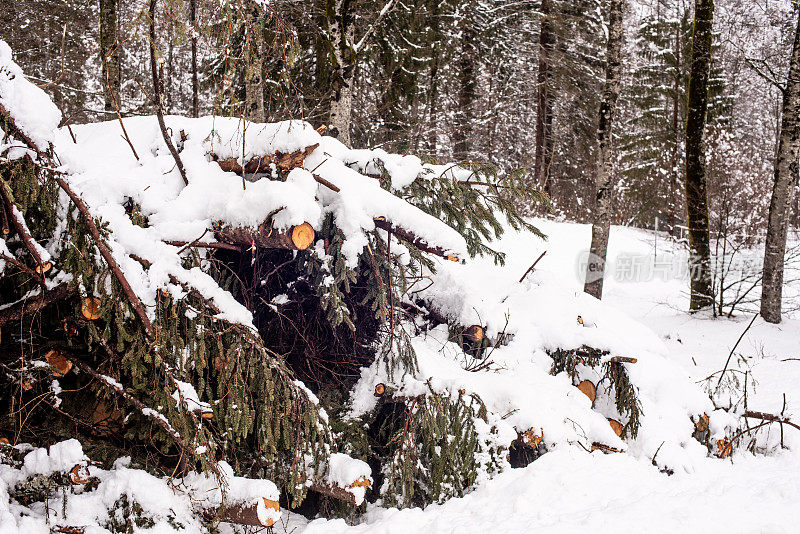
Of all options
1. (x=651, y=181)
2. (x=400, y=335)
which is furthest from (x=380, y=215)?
(x=651, y=181)

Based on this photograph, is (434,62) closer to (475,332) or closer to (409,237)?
(475,332)

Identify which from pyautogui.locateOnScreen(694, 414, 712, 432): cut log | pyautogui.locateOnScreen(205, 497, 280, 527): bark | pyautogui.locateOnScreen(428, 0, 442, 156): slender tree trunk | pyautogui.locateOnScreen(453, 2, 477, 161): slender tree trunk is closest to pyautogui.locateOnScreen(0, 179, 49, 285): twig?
pyautogui.locateOnScreen(205, 497, 280, 527): bark

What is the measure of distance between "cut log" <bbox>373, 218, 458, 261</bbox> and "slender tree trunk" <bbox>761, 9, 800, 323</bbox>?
7.88 m

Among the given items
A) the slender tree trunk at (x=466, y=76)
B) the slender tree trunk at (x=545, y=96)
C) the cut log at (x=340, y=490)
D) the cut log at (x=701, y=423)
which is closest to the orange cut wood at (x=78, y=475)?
the cut log at (x=340, y=490)

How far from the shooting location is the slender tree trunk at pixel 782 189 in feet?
26.8

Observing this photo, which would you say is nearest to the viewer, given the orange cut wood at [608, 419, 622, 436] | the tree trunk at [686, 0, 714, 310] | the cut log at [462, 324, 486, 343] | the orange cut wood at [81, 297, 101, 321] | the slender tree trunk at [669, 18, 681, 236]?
the orange cut wood at [81, 297, 101, 321]

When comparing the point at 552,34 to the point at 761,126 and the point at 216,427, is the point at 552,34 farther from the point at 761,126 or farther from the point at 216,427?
the point at 761,126

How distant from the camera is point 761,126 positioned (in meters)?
30.4

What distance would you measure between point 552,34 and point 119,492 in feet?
54.9

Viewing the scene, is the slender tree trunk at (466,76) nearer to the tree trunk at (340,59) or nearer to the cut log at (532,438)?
the tree trunk at (340,59)

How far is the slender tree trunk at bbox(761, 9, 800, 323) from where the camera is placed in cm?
818

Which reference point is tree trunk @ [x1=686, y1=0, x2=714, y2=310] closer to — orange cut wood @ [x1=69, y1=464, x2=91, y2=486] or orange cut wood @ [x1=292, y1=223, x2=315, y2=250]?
orange cut wood @ [x1=292, y1=223, x2=315, y2=250]

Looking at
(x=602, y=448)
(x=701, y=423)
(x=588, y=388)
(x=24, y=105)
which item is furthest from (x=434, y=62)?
(x=24, y=105)

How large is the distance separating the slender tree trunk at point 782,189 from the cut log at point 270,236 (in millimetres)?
8714
